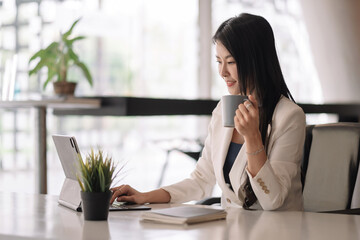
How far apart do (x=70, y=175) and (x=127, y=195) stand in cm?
26

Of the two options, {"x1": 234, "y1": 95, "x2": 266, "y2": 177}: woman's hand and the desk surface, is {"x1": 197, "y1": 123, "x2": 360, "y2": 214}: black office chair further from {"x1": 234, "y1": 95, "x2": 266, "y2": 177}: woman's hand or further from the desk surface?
the desk surface

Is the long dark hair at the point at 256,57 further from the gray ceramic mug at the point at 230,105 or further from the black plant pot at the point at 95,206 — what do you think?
the black plant pot at the point at 95,206

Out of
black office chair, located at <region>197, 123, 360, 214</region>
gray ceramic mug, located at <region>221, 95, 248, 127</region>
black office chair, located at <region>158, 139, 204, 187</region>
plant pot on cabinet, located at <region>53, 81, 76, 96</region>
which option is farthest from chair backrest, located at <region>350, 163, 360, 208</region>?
black office chair, located at <region>158, 139, 204, 187</region>

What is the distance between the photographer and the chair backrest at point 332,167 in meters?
2.40

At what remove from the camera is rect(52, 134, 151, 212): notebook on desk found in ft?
5.69

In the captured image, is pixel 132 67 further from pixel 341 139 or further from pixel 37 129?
pixel 341 139

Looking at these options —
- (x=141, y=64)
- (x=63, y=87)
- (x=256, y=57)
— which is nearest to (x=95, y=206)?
(x=256, y=57)

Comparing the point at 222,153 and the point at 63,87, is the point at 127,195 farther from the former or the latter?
the point at 63,87

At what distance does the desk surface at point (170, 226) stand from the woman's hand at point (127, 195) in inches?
9.1

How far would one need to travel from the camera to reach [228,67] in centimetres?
224

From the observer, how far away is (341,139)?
7.97 ft

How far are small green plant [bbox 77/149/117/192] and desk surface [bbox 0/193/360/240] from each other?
Result: 0.09 meters

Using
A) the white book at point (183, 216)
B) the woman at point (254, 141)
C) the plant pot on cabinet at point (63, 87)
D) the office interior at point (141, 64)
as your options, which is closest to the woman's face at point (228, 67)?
the woman at point (254, 141)

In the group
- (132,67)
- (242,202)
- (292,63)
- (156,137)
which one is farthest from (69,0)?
(242,202)
